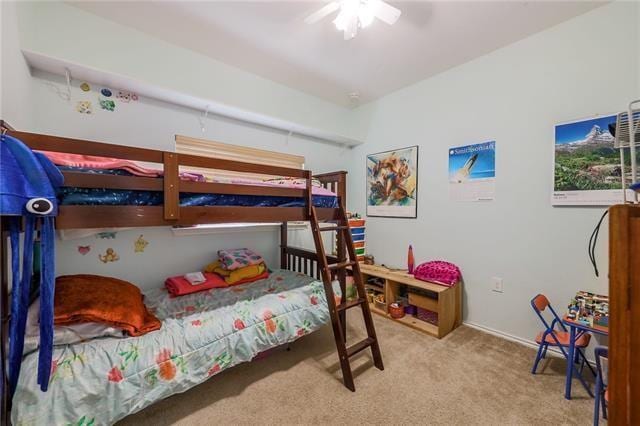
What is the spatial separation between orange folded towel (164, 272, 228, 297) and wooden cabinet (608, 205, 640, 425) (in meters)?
2.45

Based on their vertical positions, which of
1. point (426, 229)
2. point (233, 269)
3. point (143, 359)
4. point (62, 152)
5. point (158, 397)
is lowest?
point (158, 397)

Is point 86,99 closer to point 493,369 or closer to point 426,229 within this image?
point 426,229

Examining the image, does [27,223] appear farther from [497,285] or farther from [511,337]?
[511,337]

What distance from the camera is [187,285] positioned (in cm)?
229

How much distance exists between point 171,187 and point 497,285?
9.32 ft

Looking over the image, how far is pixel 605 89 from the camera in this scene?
6.36ft

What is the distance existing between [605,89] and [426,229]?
5.84 feet

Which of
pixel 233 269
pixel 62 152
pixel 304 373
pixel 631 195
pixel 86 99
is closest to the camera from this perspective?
pixel 62 152

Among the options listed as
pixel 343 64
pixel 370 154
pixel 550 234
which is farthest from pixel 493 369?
pixel 343 64

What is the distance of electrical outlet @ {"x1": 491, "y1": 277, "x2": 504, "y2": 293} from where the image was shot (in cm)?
248

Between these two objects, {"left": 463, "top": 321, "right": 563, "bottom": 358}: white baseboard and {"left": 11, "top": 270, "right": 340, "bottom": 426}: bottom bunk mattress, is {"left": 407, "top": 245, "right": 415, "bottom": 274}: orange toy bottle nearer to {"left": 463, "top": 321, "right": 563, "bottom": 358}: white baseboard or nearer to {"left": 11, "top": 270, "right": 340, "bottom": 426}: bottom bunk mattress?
{"left": 463, "top": 321, "right": 563, "bottom": 358}: white baseboard

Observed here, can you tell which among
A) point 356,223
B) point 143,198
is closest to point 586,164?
point 356,223

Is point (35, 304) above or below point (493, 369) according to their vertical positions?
above

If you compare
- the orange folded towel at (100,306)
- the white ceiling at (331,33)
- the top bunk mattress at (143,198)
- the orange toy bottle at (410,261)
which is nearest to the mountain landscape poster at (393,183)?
the orange toy bottle at (410,261)
